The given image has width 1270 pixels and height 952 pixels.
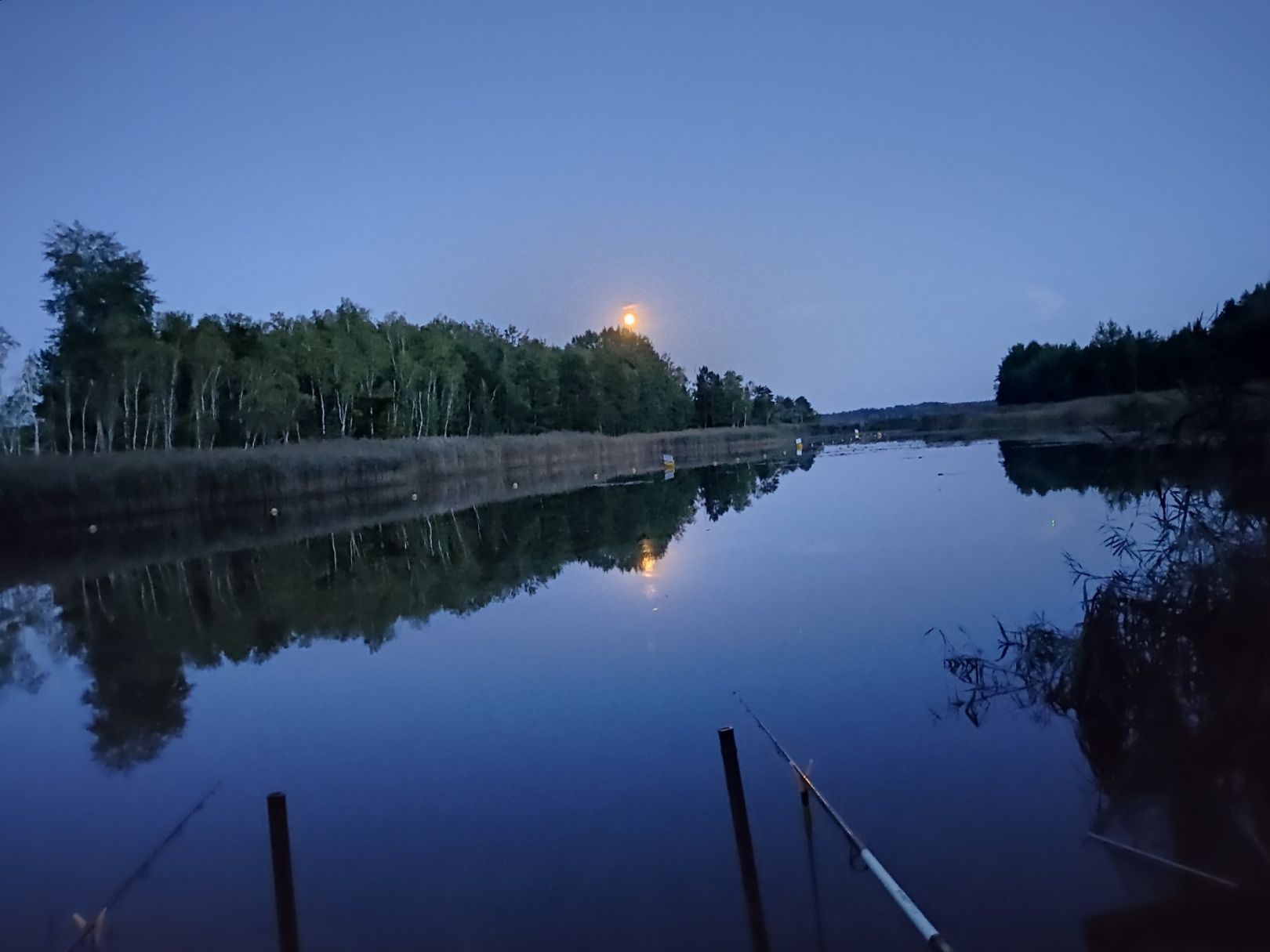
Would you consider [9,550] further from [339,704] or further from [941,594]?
[941,594]

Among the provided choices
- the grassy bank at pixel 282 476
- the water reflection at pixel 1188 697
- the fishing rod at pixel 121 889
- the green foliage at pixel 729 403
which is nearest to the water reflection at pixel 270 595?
the fishing rod at pixel 121 889

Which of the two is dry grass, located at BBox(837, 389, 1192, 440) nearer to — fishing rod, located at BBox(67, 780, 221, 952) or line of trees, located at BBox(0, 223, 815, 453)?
fishing rod, located at BBox(67, 780, 221, 952)

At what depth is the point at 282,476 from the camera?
40.8 meters

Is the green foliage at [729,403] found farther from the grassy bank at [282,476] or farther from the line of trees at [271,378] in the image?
the grassy bank at [282,476]

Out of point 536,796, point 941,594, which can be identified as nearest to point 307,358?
point 941,594

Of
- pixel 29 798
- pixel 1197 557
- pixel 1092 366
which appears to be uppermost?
pixel 1092 366

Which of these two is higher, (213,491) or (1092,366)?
(1092,366)

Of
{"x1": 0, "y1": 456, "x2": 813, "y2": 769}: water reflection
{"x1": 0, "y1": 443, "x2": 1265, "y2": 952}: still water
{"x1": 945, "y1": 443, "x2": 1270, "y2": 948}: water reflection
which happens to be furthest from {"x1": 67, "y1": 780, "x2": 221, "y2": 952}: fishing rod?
{"x1": 945, "y1": 443, "x2": 1270, "y2": 948}: water reflection

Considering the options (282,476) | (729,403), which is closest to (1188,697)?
(282,476)

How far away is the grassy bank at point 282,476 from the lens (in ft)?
109

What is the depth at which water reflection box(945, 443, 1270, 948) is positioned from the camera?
5324 millimetres

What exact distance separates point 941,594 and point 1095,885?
824 centimetres

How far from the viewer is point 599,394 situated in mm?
91375

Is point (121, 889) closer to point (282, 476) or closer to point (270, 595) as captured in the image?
point (270, 595)
